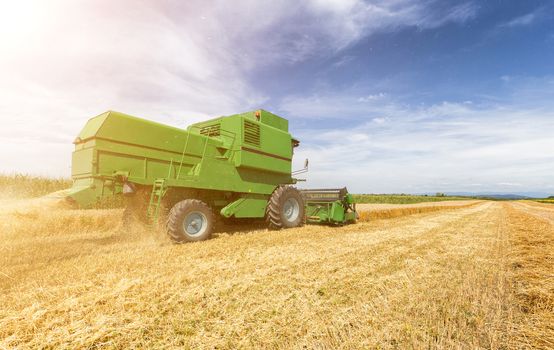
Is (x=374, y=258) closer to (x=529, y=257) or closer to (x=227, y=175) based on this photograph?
(x=529, y=257)

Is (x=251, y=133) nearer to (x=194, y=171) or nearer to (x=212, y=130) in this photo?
(x=212, y=130)

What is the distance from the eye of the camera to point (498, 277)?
12.6 ft

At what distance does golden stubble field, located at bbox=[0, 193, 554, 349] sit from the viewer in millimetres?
2261

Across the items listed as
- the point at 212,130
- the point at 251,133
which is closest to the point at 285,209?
the point at 251,133

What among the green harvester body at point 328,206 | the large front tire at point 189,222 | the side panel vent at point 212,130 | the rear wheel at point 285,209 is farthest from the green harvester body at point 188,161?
the large front tire at point 189,222

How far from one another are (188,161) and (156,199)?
124 centimetres

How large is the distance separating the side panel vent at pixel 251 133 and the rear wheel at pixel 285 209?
1699mm

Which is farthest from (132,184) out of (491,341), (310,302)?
(491,341)

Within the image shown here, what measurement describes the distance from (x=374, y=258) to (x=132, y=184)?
5045mm

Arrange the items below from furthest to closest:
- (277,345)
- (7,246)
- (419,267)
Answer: (7,246) → (419,267) → (277,345)

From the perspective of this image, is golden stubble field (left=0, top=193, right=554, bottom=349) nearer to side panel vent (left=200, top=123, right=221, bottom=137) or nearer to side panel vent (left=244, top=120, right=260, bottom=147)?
side panel vent (left=244, top=120, right=260, bottom=147)

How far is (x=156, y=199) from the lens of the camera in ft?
20.6

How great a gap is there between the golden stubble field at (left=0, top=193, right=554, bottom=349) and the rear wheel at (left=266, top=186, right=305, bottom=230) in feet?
7.75

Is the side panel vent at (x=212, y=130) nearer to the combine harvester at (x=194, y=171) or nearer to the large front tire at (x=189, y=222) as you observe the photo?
the combine harvester at (x=194, y=171)
